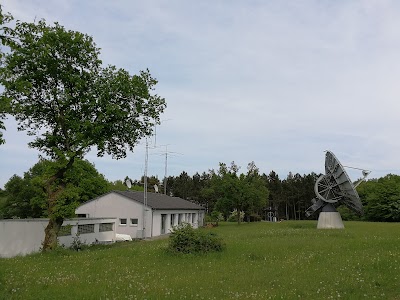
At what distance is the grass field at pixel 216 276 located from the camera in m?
10.9

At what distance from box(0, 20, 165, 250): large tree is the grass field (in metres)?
8.05

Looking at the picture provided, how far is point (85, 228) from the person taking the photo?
114 feet

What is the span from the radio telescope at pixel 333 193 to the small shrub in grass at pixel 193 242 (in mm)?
26285

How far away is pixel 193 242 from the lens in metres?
19.9

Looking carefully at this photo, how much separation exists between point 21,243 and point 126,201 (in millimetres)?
20198

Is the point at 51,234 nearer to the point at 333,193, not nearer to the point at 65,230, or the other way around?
the point at 65,230

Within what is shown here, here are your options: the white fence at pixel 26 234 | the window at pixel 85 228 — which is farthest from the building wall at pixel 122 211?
the white fence at pixel 26 234

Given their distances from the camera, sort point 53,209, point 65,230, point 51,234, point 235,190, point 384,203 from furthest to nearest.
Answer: point 384,203 < point 235,190 < point 65,230 < point 51,234 < point 53,209

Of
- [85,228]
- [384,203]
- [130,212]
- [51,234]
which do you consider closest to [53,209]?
[51,234]

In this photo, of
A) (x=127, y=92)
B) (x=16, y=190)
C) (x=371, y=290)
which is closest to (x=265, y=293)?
(x=371, y=290)

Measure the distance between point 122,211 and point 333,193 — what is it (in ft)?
83.2

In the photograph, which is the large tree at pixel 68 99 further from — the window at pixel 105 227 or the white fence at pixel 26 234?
the window at pixel 105 227

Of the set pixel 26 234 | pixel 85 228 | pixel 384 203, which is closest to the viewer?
pixel 26 234

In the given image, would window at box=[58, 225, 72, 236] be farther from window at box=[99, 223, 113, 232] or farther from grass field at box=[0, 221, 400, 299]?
grass field at box=[0, 221, 400, 299]
